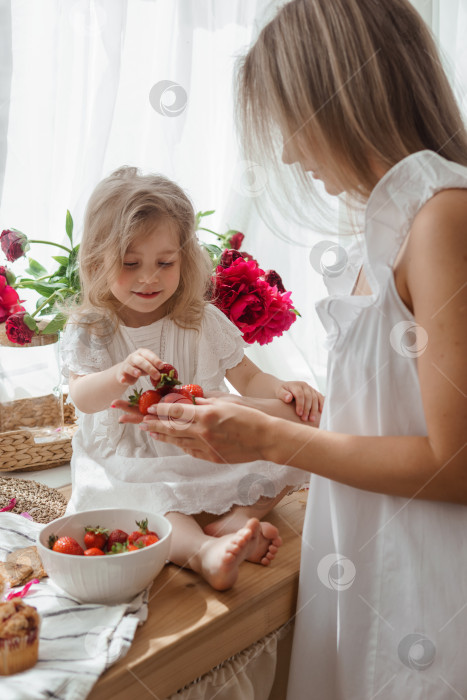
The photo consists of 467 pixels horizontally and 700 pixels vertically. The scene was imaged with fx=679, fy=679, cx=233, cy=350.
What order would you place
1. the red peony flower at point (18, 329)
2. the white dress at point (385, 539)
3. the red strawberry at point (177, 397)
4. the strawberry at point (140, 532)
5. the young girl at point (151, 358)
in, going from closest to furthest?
the white dress at point (385, 539) < the strawberry at point (140, 532) < the red strawberry at point (177, 397) < the young girl at point (151, 358) < the red peony flower at point (18, 329)

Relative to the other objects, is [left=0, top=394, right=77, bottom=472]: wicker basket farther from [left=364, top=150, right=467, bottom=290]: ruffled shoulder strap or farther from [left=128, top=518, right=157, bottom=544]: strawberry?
[left=364, top=150, right=467, bottom=290]: ruffled shoulder strap

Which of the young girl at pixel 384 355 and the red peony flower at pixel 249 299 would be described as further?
the red peony flower at pixel 249 299

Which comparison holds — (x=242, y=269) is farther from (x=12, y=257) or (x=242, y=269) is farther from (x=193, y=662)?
(x=193, y=662)

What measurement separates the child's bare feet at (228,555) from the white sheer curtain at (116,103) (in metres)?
0.75

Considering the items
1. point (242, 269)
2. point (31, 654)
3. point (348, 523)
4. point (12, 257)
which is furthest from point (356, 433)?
point (12, 257)

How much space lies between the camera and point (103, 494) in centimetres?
129

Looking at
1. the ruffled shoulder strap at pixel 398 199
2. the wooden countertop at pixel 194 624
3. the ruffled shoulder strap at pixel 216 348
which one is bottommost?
the wooden countertop at pixel 194 624

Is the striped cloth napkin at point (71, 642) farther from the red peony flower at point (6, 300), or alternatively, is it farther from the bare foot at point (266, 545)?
the red peony flower at point (6, 300)

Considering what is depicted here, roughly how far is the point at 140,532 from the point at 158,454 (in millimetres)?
374

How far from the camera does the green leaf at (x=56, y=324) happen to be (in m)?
1.52

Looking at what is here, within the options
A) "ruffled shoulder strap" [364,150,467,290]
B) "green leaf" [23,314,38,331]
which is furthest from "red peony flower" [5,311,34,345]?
"ruffled shoulder strap" [364,150,467,290]

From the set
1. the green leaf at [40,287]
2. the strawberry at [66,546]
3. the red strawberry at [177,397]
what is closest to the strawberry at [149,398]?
the red strawberry at [177,397]

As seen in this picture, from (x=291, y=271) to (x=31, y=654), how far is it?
1.70m

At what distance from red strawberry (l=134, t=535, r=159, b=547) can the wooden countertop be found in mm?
98
